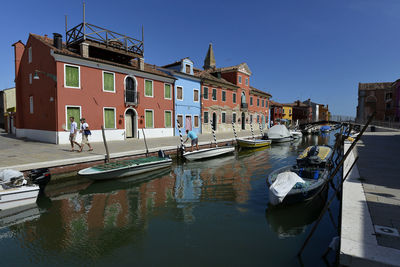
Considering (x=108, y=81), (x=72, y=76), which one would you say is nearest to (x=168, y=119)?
(x=108, y=81)

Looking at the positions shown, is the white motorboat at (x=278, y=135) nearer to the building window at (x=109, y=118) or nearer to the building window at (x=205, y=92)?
→ the building window at (x=205, y=92)

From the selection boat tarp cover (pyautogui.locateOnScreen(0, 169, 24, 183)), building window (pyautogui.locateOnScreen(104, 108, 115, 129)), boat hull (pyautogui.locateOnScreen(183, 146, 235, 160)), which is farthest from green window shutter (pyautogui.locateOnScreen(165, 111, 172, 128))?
boat tarp cover (pyautogui.locateOnScreen(0, 169, 24, 183))

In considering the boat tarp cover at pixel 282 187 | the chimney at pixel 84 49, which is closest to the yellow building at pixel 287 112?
the chimney at pixel 84 49

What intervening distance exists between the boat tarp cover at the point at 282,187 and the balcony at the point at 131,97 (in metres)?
15.3

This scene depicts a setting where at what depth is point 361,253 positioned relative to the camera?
3.08 metres

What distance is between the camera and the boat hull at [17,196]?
6297mm

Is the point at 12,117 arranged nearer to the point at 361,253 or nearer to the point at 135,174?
→ the point at 135,174

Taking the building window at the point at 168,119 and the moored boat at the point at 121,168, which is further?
the building window at the point at 168,119

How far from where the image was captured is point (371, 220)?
3951mm

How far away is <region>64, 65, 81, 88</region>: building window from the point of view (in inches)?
605

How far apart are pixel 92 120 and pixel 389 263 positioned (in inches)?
689

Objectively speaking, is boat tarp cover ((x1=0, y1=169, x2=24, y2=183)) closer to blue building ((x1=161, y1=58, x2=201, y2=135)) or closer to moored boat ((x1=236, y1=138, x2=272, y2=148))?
moored boat ((x1=236, y1=138, x2=272, y2=148))

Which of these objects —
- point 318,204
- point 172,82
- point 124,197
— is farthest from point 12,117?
point 318,204

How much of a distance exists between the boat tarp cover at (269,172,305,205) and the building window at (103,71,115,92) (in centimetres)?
1529
